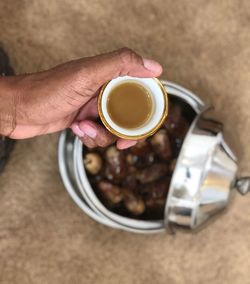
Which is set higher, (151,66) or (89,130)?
(151,66)

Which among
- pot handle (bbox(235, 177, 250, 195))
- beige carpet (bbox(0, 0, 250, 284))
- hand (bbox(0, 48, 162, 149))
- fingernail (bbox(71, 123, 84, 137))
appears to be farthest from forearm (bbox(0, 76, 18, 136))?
pot handle (bbox(235, 177, 250, 195))

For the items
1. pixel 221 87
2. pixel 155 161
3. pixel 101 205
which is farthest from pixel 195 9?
pixel 101 205

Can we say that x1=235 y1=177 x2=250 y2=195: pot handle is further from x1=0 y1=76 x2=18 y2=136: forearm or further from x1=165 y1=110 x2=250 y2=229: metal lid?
x1=0 y1=76 x2=18 y2=136: forearm

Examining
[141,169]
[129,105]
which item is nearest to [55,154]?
[141,169]

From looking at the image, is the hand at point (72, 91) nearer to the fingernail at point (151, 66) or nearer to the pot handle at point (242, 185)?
the fingernail at point (151, 66)

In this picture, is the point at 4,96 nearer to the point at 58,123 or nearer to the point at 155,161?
the point at 58,123

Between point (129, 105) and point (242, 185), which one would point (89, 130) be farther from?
Answer: point (242, 185)
